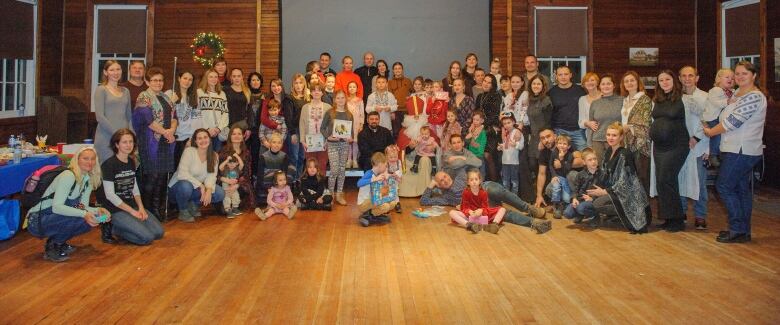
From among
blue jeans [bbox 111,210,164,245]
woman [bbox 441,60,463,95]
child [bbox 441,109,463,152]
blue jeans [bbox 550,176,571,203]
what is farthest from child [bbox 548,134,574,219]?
blue jeans [bbox 111,210,164,245]

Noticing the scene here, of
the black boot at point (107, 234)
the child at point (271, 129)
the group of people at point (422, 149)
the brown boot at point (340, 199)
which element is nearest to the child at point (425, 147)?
the group of people at point (422, 149)

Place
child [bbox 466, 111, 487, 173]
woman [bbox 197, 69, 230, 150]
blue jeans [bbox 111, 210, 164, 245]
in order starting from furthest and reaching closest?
child [bbox 466, 111, 487, 173] < woman [bbox 197, 69, 230, 150] < blue jeans [bbox 111, 210, 164, 245]

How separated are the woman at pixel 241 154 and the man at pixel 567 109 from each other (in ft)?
10.7

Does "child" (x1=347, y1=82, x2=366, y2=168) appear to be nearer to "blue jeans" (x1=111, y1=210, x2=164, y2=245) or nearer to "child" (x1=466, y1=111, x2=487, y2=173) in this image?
"child" (x1=466, y1=111, x2=487, y2=173)

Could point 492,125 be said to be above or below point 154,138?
above

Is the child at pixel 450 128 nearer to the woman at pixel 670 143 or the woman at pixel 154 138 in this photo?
the woman at pixel 670 143

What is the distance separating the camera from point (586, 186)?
5.89 metres

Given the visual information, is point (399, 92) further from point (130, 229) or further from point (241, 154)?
point (130, 229)

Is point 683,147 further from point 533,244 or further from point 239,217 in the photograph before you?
point 239,217

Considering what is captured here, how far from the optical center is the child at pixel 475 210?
18.6ft

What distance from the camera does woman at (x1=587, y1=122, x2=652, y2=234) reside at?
5.50 m

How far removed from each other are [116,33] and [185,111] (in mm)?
4606

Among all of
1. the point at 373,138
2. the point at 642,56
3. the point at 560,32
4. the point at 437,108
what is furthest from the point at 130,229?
the point at 642,56

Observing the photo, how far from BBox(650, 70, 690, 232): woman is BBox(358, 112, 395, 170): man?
9.82ft
